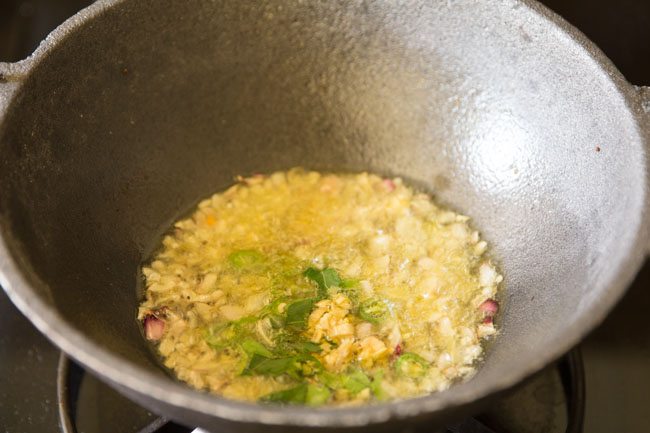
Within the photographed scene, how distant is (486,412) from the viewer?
3.95 feet

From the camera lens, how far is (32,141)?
1118mm

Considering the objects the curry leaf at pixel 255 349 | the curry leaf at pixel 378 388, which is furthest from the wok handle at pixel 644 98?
the curry leaf at pixel 255 349

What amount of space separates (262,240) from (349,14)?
18.5 inches

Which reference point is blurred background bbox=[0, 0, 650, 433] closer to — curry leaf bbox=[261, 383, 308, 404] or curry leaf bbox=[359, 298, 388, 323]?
curry leaf bbox=[359, 298, 388, 323]

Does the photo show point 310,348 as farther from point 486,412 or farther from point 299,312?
point 486,412

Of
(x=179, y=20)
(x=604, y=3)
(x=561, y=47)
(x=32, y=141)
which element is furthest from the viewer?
(x=604, y=3)

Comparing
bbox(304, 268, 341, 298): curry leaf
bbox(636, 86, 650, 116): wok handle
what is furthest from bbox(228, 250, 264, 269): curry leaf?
bbox(636, 86, 650, 116): wok handle

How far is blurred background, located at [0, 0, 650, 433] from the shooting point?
1.25 meters

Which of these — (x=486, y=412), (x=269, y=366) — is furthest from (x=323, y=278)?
(x=486, y=412)

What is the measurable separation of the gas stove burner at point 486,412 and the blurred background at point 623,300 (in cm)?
5

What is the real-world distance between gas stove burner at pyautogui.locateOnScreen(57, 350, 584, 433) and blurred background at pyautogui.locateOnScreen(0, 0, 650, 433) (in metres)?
0.05

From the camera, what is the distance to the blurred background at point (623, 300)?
4.09ft

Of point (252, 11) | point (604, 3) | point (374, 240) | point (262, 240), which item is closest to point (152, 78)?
point (252, 11)

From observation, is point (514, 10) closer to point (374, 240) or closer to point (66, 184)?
point (374, 240)
